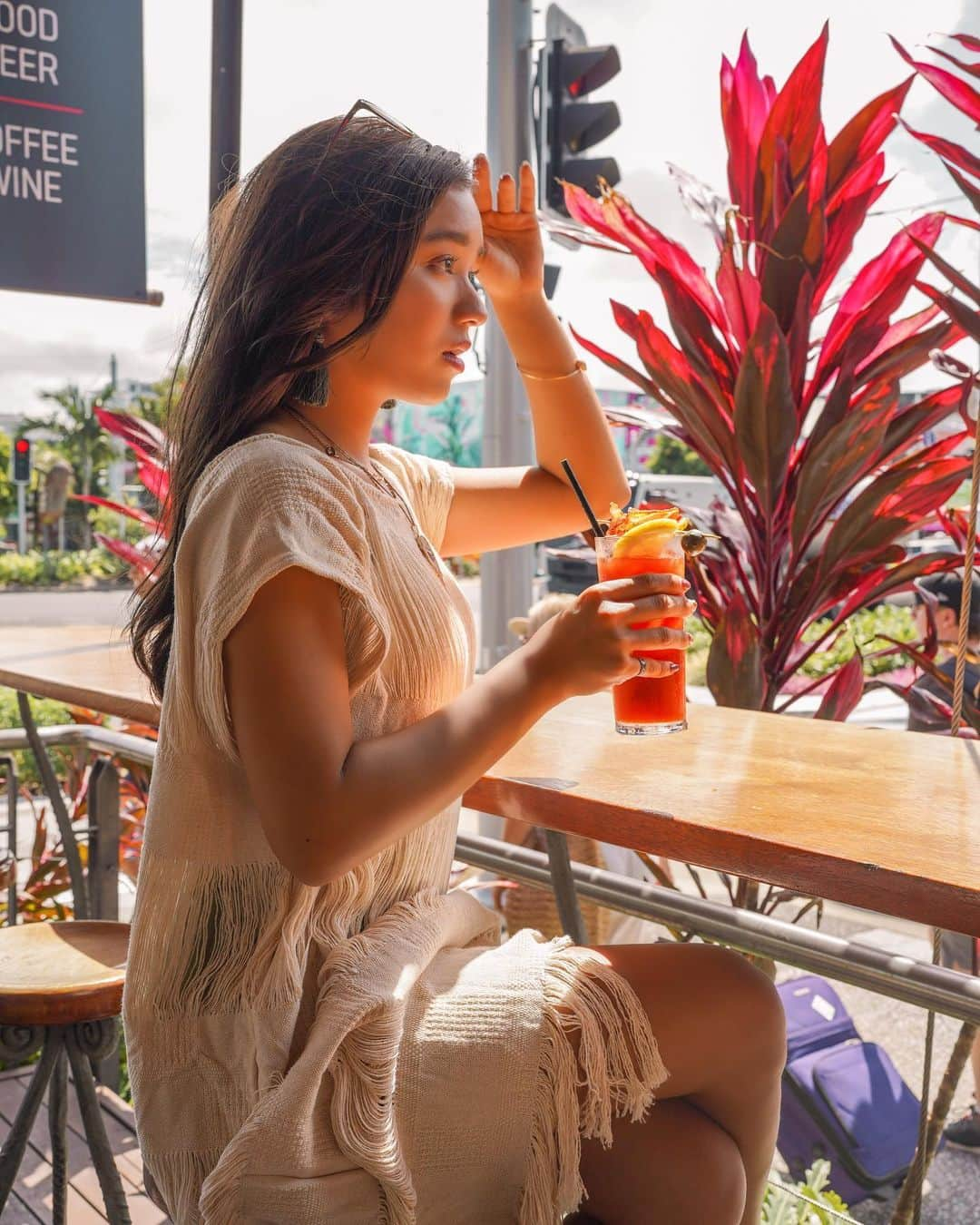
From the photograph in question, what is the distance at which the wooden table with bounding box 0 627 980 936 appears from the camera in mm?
834

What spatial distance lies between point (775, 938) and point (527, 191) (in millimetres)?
1003

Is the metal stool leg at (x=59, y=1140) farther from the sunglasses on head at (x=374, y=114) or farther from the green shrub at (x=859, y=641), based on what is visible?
Answer: the green shrub at (x=859, y=641)

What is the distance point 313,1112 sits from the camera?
924mm

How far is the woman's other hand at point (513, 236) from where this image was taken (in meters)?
1.52

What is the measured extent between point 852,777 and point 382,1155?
1.81 ft

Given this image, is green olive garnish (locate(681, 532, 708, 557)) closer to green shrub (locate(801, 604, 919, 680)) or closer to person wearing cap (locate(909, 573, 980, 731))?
person wearing cap (locate(909, 573, 980, 731))

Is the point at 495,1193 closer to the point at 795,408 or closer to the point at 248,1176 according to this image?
the point at 248,1176

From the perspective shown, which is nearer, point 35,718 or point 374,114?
point 374,114

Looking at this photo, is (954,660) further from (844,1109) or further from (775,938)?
(775,938)

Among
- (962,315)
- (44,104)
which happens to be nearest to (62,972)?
(962,315)

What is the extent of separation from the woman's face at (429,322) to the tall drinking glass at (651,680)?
25 cm

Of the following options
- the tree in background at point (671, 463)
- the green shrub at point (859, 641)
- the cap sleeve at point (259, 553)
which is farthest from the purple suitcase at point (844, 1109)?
the tree in background at point (671, 463)

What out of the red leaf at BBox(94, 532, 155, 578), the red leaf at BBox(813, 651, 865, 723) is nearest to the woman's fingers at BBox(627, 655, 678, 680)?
the red leaf at BBox(813, 651, 865, 723)

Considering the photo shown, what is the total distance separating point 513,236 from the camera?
1.54 metres
